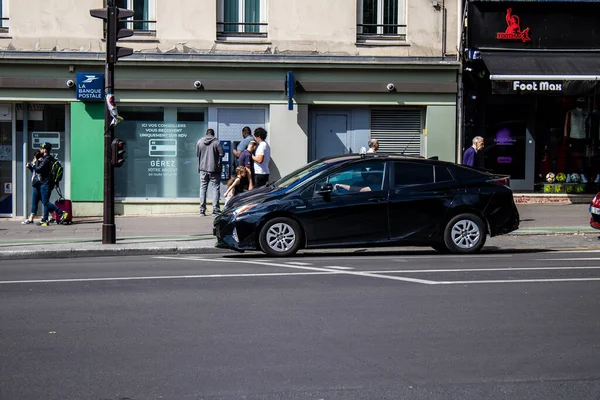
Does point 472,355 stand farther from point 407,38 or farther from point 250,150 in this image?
point 407,38

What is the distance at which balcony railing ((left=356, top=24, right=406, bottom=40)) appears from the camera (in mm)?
21359

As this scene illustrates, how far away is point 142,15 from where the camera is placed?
69.4 feet

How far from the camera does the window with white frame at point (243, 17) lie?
21219 millimetres

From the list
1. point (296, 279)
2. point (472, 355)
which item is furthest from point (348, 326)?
point (296, 279)

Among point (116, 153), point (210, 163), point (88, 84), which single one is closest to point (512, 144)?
point (210, 163)

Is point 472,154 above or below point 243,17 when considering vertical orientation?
below

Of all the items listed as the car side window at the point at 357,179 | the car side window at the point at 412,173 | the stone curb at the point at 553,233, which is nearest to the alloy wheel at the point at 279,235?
the car side window at the point at 357,179

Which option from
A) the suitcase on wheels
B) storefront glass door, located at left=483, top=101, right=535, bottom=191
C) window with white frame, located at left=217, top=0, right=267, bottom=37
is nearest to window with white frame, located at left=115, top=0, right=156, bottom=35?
window with white frame, located at left=217, top=0, right=267, bottom=37

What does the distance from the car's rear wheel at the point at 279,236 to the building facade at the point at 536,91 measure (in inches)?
320

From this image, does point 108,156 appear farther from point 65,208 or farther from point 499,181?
point 499,181

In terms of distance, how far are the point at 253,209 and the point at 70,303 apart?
4.69 metres

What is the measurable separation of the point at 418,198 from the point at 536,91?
7326 mm

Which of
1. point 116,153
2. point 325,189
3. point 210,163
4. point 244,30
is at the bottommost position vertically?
point 325,189

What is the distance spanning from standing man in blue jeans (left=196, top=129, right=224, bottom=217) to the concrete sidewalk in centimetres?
62
